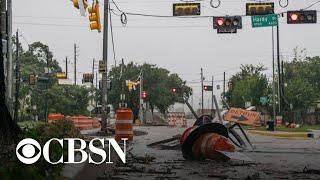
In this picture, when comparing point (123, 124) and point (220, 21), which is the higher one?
point (220, 21)

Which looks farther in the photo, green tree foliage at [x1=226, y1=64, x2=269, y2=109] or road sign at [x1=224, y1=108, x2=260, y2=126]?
green tree foliage at [x1=226, y1=64, x2=269, y2=109]

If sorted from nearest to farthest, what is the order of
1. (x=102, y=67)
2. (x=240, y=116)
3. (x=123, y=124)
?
(x=123, y=124) < (x=240, y=116) < (x=102, y=67)

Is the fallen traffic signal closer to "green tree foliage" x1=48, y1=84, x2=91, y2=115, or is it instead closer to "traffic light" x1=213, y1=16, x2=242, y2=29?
"traffic light" x1=213, y1=16, x2=242, y2=29

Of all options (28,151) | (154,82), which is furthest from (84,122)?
(154,82)

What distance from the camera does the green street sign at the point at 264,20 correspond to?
1153 inches

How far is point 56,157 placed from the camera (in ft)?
24.1

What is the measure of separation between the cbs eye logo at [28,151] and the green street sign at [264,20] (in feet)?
74.9

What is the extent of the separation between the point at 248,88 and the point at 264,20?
162ft

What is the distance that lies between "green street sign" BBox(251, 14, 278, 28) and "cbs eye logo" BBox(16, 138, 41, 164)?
22816mm


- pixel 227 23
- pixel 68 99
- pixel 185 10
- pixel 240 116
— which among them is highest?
pixel 185 10

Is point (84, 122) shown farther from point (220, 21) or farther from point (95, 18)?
point (95, 18)

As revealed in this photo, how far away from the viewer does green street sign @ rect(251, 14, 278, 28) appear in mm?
29297

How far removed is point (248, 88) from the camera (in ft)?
258

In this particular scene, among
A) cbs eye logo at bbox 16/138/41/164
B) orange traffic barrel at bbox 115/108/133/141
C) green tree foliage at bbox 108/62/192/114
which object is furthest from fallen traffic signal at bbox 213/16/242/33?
green tree foliage at bbox 108/62/192/114
